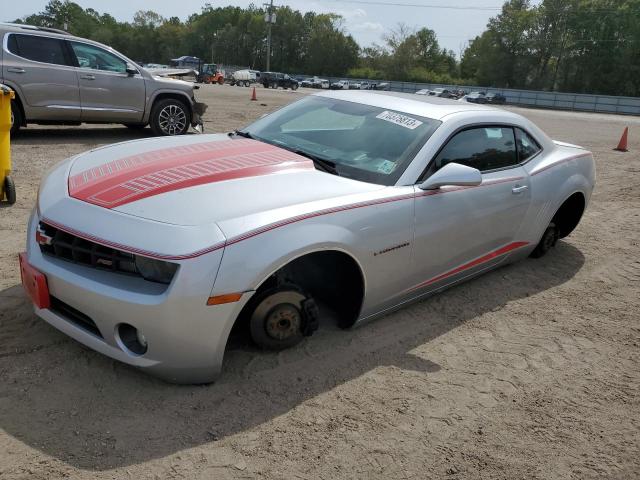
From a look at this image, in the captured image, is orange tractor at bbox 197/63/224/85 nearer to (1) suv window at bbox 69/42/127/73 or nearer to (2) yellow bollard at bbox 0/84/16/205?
(1) suv window at bbox 69/42/127/73

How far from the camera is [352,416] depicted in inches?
103

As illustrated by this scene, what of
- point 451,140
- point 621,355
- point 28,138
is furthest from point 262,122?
point 28,138

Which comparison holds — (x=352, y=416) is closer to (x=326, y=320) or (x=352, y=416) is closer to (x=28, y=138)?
(x=326, y=320)

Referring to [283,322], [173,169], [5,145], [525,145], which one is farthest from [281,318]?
[5,145]

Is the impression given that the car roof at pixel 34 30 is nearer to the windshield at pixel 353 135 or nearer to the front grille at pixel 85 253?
the windshield at pixel 353 135

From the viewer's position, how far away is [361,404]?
2717 mm

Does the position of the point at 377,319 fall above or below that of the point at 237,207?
below

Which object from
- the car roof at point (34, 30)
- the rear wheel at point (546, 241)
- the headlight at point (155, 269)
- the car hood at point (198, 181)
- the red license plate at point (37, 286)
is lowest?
the rear wheel at point (546, 241)

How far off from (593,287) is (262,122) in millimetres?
3094

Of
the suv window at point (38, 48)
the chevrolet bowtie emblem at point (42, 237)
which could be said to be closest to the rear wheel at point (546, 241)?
the chevrolet bowtie emblem at point (42, 237)

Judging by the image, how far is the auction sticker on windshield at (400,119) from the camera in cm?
361

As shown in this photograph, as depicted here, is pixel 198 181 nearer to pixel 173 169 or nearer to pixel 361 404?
pixel 173 169

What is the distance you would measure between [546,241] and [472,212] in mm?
1754

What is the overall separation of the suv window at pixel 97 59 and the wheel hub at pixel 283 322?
768 cm
